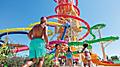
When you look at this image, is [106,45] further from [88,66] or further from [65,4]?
Result: [88,66]

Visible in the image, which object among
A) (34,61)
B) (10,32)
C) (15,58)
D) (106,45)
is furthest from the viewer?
(106,45)

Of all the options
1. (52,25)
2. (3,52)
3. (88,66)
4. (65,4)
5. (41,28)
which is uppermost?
A: (65,4)

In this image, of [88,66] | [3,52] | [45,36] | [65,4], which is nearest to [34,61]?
[45,36]

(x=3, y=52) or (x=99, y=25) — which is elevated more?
(x=99, y=25)

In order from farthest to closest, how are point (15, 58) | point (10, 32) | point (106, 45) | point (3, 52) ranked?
point (106, 45), point (10, 32), point (15, 58), point (3, 52)

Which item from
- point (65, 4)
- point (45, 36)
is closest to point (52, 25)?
point (65, 4)

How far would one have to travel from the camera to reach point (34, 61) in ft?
17.4

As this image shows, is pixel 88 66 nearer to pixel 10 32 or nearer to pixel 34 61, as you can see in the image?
pixel 34 61

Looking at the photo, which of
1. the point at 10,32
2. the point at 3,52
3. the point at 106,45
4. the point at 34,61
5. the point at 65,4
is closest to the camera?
the point at 34,61

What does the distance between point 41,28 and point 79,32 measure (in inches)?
737

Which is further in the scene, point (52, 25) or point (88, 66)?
point (52, 25)

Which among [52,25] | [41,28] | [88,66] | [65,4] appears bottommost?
[88,66]

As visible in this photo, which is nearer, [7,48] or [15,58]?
Answer: [7,48]

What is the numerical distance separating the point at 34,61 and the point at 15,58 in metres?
4.58
